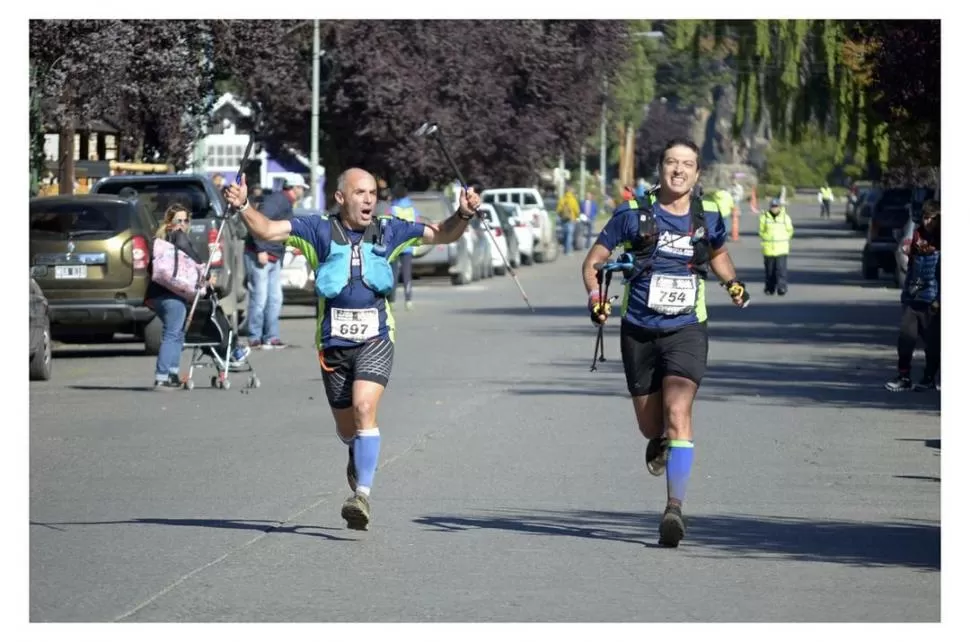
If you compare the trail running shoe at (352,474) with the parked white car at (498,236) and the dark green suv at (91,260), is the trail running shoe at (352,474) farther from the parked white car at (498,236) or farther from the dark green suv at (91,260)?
the parked white car at (498,236)

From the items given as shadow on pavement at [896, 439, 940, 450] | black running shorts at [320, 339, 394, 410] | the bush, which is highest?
the bush

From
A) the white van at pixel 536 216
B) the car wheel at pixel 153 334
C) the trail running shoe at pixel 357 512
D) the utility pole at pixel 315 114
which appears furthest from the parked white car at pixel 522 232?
the trail running shoe at pixel 357 512

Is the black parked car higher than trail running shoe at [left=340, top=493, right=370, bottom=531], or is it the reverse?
the black parked car

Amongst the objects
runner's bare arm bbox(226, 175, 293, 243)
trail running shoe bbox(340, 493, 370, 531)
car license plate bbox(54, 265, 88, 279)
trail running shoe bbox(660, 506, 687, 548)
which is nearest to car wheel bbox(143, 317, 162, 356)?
car license plate bbox(54, 265, 88, 279)

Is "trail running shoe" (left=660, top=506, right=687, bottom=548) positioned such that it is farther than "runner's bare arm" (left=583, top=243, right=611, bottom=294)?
No

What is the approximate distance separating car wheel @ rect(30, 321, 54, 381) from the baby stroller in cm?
134

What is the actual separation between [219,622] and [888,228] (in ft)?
117

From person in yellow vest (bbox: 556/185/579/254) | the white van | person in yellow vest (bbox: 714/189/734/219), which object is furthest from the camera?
person in yellow vest (bbox: 556/185/579/254)

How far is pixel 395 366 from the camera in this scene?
20453mm

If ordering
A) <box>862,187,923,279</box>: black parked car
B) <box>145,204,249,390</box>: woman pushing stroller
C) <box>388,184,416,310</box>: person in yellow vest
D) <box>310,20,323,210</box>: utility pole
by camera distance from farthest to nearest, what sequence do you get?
<box>862,187,923,279</box>: black parked car < <box>310,20,323,210</box>: utility pole < <box>388,184,416,310</box>: person in yellow vest < <box>145,204,249,390</box>: woman pushing stroller

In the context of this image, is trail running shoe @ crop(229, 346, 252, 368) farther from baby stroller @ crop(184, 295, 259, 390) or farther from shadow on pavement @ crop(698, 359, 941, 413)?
shadow on pavement @ crop(698, 359, 941, 413)

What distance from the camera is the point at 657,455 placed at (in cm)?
992

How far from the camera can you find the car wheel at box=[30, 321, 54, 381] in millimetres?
18906

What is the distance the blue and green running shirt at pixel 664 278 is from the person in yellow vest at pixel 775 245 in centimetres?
2467
